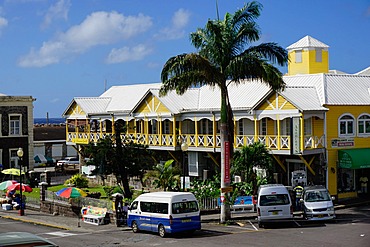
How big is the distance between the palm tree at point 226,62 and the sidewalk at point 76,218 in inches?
82.1

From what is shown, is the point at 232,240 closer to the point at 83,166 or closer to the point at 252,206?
the point at 252,206

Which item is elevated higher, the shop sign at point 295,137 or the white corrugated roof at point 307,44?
the white corrugated roof at point 307,44

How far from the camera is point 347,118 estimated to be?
36.2m

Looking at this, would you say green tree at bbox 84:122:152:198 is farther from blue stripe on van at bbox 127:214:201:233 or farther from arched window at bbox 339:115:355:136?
arched window at bbox 339:115:355:136

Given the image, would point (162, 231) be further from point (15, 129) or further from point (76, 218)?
point (15, 129)

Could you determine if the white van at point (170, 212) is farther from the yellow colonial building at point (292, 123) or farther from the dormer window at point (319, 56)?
the dormer window at point (319, 56)

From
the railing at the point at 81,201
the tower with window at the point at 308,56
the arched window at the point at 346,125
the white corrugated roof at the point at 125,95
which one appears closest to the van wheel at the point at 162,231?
the railing at the point at 81,201

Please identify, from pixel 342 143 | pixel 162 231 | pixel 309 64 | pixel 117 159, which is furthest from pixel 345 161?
pixel 162 231

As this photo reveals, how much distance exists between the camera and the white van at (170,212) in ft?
81.2

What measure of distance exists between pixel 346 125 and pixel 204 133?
36.0ft

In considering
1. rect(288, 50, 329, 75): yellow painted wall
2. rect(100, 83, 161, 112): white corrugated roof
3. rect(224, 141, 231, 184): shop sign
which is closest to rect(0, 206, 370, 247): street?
rect(224, 141, 231, 184): shop sign

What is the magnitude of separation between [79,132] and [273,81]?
1064 inches

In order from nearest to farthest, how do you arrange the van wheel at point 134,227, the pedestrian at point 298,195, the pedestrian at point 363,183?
the van wheel at point 134,227 → the pedestrian at point 298,195 → the pedestrian at point 363,183

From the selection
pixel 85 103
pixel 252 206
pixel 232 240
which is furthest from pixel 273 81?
pixel 85 103
